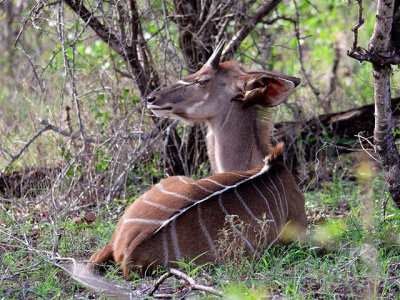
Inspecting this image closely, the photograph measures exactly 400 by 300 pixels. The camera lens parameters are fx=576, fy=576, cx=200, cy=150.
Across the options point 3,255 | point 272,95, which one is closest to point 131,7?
point 272,95

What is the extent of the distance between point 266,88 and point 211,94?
0.50m

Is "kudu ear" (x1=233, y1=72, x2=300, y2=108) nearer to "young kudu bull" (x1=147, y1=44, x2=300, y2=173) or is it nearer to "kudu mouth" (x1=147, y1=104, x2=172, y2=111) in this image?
"young kudu bull" (x1=147, y1=44, x2=300, y2=173)

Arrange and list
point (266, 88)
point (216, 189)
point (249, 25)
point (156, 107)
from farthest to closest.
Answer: point (249, 25)
point (156, 107)
point (266, 88)
point (216, 189)

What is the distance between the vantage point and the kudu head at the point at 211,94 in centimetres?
493

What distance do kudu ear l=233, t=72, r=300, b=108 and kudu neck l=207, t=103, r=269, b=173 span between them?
11 cm

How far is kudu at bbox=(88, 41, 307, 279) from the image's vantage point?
3.51 meters

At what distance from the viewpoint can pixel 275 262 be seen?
3672 millimetres

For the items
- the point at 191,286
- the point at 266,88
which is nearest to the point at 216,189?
the point at 191,286

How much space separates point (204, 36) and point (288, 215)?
2.84 m

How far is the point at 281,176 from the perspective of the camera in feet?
14.7

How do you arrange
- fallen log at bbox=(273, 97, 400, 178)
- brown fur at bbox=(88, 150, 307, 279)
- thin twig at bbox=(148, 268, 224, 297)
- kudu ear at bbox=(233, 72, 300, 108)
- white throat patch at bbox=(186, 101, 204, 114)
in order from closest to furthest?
thin twig at bbox=(148, 268, 224, 297) → brown fur at bbox=(88, 150, 307, 279) → kudu ear at bbox=(233, 72, 300, 108) → white throat patch at bbox=(186, 101, 204, 114) → fallen log at bbox=(273, 97, 400, 178)

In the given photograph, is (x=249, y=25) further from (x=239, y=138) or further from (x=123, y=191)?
(x=123, y=191)

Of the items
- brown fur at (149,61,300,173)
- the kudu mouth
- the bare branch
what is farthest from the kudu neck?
the bare branch

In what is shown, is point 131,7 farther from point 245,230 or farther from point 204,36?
point 245,230
